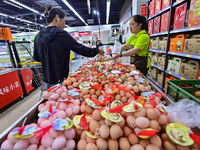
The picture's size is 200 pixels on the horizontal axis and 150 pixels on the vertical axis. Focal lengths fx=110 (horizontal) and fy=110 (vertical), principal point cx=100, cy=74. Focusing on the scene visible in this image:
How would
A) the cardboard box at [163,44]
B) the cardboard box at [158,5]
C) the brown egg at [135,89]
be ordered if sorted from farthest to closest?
1. the cardboard box at [158,5]
2. the cardboard box at [163,44]
3. the brown egg at [135,89]

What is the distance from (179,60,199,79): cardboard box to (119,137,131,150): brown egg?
2.06 metres

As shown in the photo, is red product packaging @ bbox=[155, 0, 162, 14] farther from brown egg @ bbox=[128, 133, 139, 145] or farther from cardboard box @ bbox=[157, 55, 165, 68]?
brown egg @ bbox=[128, 133, 139, 145]

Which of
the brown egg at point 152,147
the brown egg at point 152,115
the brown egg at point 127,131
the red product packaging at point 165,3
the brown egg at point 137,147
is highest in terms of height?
the red product packaging at point 165,3

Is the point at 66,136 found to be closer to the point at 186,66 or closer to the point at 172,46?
the point at 186,66

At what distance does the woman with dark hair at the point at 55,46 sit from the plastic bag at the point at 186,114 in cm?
123

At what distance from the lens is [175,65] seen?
93.4 inches

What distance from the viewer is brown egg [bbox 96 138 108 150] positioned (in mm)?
511

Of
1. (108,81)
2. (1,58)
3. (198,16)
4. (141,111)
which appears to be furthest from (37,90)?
(198,16)

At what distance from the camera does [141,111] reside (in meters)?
0.57

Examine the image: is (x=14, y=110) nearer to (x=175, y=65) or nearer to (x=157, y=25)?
(x=175, y=65)

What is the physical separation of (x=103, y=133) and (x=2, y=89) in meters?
3.31

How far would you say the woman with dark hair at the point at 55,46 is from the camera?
4.77 feet

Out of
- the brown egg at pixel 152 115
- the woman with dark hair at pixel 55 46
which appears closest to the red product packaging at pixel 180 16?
the woman with dark hair at pixel 55 46

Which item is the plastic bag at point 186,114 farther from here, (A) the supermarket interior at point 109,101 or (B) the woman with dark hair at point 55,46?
(B) the woman with dark hair at point 55,46
